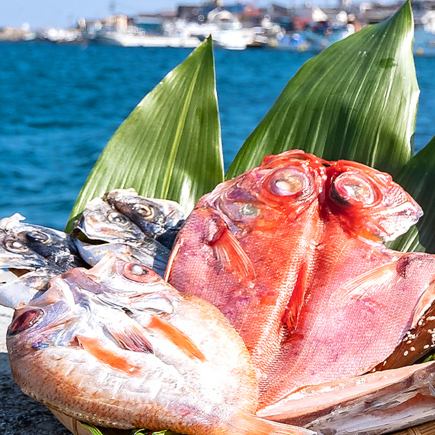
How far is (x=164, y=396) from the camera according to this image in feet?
4.71

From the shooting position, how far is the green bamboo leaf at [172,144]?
2586 mm

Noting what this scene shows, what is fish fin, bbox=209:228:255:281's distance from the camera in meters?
1.83

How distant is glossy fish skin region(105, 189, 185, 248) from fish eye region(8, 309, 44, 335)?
67 cm

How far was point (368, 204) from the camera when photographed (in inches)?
74.8

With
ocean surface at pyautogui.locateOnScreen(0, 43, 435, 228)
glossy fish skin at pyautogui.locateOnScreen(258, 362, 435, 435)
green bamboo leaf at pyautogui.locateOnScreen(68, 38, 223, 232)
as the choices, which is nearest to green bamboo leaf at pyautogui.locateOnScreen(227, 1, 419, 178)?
green bamboo leaf at pyautogui.locateOnScreen(68, 38, 223, 232)

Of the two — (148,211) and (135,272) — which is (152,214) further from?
(135,272)

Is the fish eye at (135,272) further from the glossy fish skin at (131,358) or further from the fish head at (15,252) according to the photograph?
the fish head at (15,252)

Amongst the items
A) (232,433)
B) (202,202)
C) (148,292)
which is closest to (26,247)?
(202,202)

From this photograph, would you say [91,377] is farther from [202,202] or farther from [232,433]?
[202,202]

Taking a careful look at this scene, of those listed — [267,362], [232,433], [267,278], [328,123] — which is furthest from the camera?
[328,123]

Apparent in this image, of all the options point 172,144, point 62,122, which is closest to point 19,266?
point 172,144

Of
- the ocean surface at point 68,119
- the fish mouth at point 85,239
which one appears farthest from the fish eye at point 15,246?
the ocean surface at point 68,119

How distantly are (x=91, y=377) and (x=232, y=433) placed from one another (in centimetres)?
25

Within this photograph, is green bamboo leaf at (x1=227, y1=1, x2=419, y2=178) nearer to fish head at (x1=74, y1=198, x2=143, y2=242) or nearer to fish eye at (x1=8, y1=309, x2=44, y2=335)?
fish head at (x1=74, y1=198, x2=143, y2=242)
